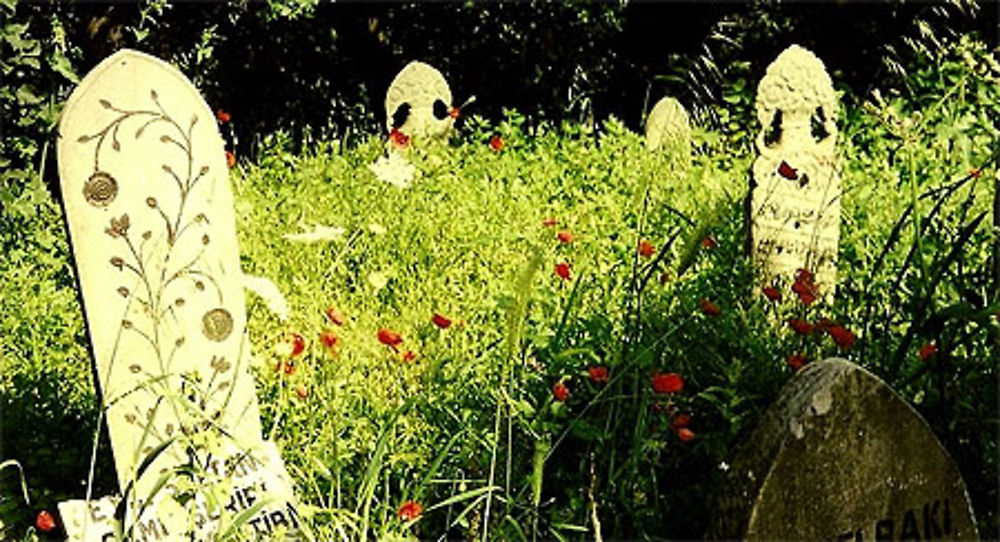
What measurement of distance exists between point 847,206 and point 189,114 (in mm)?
3404

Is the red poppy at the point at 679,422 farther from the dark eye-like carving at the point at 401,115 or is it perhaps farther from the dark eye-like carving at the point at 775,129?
the dark eye-like carving at the point at 401,115

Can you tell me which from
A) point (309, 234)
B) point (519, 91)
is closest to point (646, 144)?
point (519, 91)

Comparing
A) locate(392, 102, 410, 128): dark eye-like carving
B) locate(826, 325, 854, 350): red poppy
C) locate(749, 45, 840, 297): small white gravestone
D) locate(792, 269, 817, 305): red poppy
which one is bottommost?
locate(826, 325, 854, 350): red poppy

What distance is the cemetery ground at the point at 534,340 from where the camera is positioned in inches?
128

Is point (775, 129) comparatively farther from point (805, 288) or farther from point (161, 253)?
point (161, 253)

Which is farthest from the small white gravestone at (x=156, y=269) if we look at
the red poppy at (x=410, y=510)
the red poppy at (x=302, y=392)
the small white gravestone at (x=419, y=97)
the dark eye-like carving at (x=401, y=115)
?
the dark eye-like carving at (x=401, y=115)

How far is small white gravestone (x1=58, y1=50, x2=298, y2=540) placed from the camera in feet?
11.8

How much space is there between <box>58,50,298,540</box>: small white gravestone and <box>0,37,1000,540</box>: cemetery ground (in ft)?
0.86

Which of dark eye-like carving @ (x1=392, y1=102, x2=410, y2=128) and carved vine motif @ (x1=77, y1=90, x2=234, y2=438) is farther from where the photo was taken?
dark eye-like carving @ (x1=392, y1=102, x2=410, y2=128)

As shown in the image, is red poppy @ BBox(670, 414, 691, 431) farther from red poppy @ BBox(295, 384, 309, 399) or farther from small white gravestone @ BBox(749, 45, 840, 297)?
small white gravestone @ BBox(749, 45, 840, 297)

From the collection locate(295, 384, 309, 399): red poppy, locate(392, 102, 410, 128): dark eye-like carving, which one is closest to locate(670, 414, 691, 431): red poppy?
locate(295, 384, 309, 399): red poppy

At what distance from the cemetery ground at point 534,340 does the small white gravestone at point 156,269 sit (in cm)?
26

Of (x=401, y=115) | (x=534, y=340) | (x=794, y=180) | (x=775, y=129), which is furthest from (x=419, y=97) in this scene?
(x=534, y=340)

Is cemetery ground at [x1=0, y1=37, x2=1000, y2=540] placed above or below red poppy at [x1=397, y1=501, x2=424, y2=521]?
above
